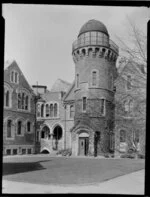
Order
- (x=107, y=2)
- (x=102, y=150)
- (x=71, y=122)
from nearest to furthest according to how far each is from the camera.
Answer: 1. (x=107, y=2)
2. (x=102, y=150)
3. (x=71, y=122)

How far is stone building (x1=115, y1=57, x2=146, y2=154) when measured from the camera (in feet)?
37.9

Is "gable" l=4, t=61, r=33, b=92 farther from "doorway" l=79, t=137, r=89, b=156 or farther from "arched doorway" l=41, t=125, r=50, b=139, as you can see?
"doorway" l=79, t=137, r=89, b=156

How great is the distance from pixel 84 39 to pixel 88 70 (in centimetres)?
314

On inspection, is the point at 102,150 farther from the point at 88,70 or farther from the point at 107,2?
the point at 107,2

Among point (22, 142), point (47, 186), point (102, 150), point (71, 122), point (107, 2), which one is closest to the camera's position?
point (107, 2)

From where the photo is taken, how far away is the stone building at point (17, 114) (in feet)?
78.8

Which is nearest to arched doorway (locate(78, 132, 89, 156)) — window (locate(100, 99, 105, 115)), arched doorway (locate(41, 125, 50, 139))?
window (locate(100, 99, 105, 115))

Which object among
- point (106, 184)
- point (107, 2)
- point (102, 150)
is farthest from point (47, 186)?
point (102, 150)

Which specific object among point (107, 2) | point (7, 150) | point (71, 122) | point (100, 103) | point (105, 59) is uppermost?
point (105, 59)

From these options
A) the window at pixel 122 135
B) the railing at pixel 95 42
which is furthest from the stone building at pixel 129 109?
the railing at pixel 95 42

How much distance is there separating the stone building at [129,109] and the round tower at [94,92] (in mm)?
1306

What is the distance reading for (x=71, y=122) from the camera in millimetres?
27234

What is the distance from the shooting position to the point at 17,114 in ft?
82.2

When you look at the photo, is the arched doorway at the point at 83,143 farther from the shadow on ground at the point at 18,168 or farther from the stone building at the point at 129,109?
the shadow on ground at the point at 18,168
